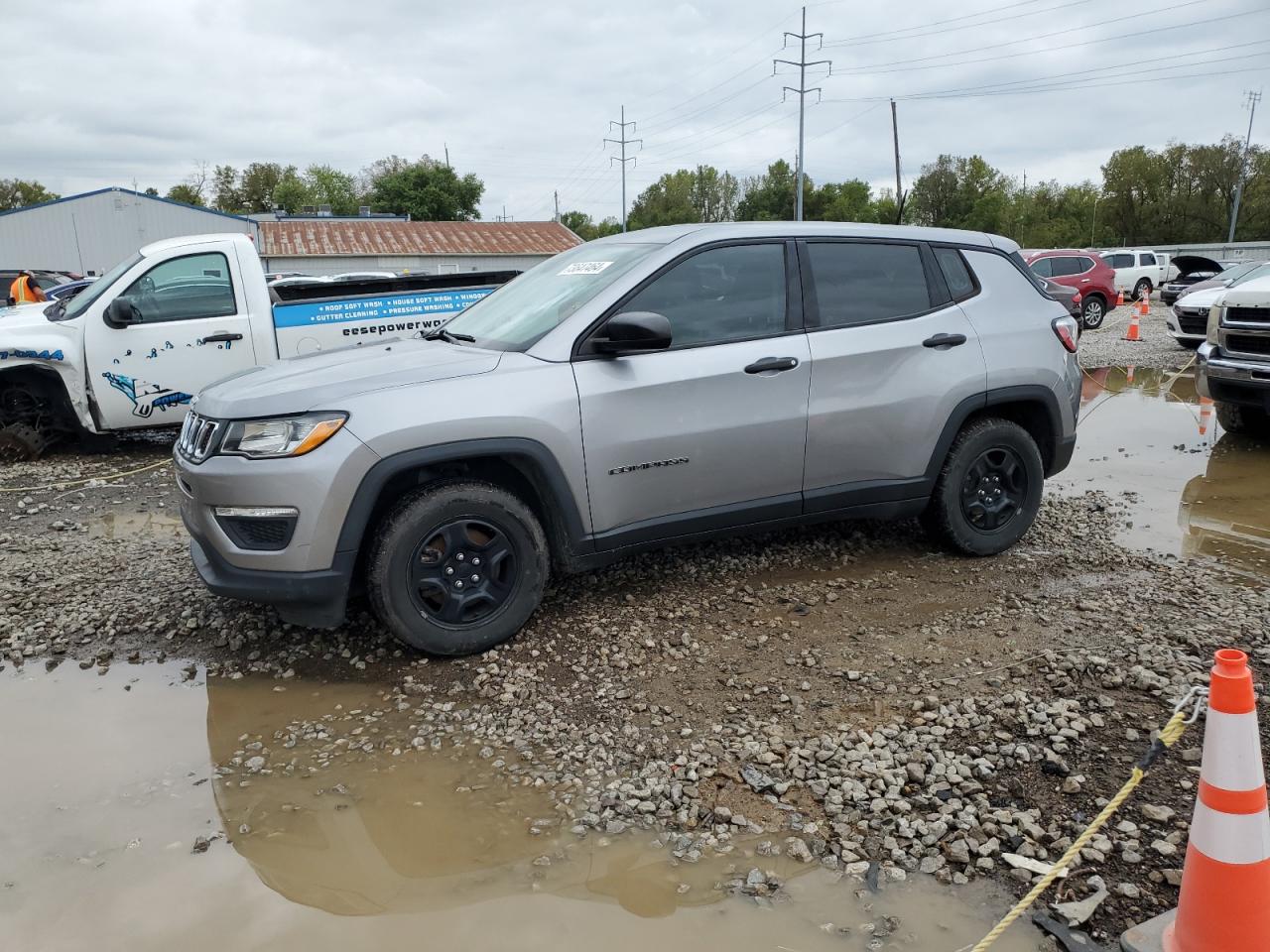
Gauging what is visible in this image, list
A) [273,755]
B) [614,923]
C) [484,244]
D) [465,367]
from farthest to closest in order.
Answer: [484,244] < [465,367] < [273,755] < [614,923]

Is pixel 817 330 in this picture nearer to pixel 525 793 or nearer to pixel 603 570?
pixel 603 570

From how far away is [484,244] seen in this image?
47.7m

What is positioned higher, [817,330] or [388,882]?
[817,330]

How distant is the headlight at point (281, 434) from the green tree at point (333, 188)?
306 ft

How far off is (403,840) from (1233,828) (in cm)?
232

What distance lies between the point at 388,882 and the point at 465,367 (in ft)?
6.98

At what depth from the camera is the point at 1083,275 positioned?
70.0 ft

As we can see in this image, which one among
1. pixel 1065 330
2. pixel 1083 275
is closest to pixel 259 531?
pixel 1065 330

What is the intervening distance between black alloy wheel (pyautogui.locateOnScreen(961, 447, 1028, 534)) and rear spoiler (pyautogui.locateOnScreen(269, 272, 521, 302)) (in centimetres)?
550

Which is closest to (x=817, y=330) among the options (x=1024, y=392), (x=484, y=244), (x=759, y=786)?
(x=1024, y=392)

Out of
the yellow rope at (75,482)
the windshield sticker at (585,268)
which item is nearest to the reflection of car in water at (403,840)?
the windshield sticker at (585,268)

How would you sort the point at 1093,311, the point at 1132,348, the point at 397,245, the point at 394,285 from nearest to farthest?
the point at 394,285, the point at 1132,348, the point at 1093,311, the point at 397,245

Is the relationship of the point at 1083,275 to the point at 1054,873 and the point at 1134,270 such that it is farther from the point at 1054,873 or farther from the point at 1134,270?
the point at 1054,873

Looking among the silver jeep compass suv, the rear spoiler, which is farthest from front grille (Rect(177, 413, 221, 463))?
the rear spoiler
